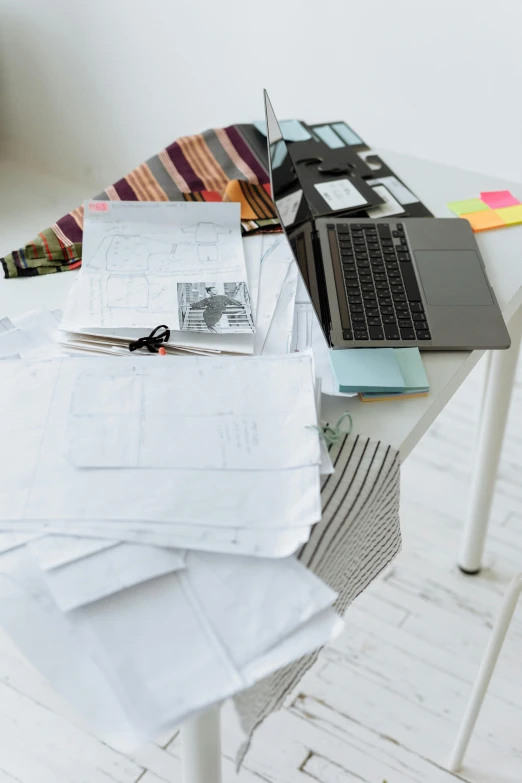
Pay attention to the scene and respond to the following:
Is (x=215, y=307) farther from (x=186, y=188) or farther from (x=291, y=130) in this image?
(x=291, y=130)

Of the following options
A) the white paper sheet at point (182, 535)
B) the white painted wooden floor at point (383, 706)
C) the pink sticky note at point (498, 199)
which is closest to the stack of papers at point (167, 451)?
the white paper sheet at point (182, 535)

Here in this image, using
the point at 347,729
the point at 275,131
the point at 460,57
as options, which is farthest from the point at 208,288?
the point at 460,57

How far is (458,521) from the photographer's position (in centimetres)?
170

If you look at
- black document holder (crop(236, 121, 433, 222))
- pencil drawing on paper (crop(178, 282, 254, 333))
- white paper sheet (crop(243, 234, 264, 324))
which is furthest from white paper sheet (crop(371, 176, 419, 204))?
pencil drawing on paper (crop(178, 282, 254, 333))

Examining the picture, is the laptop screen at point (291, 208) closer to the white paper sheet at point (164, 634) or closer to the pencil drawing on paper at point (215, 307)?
the pencil drawing on paper at point (215, 307)

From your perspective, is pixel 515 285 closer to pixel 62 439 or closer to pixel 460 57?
pixel 62 439

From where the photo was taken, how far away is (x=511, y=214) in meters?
1.15

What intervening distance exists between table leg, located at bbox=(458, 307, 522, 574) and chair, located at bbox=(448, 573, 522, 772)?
38 centimetres

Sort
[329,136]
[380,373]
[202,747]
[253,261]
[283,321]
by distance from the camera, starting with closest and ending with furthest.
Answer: [202,747]
[380,373]
[283,321]
[253,261]
[329,136]

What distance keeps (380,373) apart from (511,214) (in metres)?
0.46

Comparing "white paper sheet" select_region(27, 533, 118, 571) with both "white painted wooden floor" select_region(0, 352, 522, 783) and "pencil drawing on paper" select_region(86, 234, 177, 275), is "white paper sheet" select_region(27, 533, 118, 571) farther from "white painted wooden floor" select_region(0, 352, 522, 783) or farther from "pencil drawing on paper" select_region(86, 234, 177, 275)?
"white painted wooden floor" select_region(0, 352, 522, 783)

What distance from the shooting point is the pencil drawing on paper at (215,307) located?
0.90 metres

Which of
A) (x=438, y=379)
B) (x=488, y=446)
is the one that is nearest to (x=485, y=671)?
(x=488, y=446)

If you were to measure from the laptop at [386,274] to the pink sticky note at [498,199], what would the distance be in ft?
0.35
